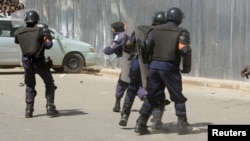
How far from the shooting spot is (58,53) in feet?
55.6

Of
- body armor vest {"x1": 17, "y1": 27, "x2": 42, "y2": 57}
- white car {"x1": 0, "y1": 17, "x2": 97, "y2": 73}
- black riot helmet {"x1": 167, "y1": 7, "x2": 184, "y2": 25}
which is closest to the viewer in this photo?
black riot helmet {"x1": 167, "y1": 7, "x2": 184, "y2": 25}

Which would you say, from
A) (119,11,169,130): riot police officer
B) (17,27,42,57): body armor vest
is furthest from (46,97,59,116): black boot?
(119,11,169,130): riot police officer

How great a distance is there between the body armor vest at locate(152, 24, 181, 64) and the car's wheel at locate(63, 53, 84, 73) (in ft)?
33.8

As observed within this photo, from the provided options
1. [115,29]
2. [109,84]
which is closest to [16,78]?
[109,84]

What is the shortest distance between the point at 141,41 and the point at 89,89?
582cm

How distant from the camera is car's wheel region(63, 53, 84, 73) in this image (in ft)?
56.4

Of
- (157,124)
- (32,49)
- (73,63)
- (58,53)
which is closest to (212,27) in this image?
(73,63)

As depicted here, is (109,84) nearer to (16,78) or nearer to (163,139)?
(16,78)

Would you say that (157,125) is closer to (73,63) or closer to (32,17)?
(32,17)

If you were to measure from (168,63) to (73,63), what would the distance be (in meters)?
10.5

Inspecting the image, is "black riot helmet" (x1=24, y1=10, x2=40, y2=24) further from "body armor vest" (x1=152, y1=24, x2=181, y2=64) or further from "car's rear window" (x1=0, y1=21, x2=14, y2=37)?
"car's rear window" (x1=0, y1=21, x2=14, y2=37)

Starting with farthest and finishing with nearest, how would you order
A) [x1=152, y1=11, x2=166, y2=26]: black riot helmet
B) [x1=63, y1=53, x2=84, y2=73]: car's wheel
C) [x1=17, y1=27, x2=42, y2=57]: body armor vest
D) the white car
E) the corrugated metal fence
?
[x1=63, y1=53, x2=84, y2=73]: car's wheel, the white car, the corrugated metal fence, [x1=17, y1=27, x2=42, y2=57]: body armor vest, [x1=152, y1=11, x2=166, y2=26]: black riot helmet

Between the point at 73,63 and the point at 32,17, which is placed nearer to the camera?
the point at 32,17

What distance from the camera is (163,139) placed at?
702 cm
